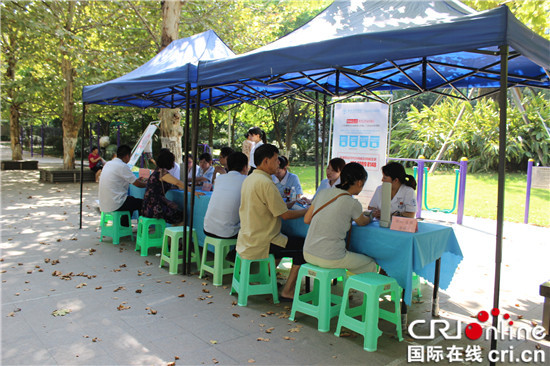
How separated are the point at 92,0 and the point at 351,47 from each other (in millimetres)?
10894

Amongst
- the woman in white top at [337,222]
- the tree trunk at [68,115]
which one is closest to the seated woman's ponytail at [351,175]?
the woman in white top at [337,222]

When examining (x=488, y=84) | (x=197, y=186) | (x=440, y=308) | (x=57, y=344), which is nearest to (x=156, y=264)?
(x=197, y=186)

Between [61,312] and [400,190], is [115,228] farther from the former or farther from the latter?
[400,190]

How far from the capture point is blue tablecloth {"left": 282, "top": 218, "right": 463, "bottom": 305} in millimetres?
3482

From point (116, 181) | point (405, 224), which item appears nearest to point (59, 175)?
point (116, 181)

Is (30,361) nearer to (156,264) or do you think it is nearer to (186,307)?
(186,307)

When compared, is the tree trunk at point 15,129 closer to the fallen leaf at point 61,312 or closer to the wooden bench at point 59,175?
the wooden bench at point 59,175

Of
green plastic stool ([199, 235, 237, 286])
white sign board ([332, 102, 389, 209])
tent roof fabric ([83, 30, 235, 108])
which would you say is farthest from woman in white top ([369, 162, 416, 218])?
tent roof fabric ([83, 30, 235, 108])

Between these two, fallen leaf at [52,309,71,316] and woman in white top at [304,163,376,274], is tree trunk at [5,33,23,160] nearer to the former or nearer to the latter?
fallen leaf at [52,309,71,316]

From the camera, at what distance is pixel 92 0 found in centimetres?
1188

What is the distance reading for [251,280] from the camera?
4664 millimetres

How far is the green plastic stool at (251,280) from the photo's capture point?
422 cm

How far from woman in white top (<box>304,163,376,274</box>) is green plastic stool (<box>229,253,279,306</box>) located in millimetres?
761

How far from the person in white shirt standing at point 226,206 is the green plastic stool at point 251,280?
0.40m
